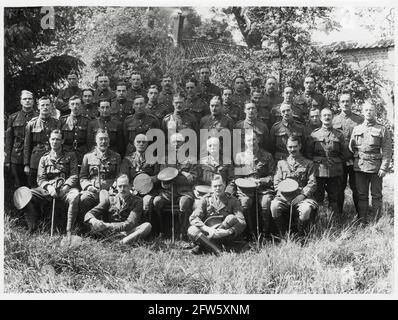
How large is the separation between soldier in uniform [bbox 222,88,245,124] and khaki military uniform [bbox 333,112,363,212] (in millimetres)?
1304

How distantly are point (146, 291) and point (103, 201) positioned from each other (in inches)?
49.5

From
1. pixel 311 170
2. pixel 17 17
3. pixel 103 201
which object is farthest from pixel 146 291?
pixel 17 17

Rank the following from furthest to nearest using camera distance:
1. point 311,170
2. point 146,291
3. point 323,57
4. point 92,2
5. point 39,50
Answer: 1. point 323,57
2. point 39,50
3. point 311,170
4. point 92,2
5. point 146,291

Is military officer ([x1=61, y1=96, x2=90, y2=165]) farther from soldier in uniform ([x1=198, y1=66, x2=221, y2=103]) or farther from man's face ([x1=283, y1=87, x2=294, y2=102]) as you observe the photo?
man's face ([x1=283, y1=87, x2=294, y2=102])

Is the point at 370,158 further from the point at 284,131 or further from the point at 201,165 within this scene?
the point at 201,165

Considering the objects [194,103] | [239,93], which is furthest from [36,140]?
[239,93]

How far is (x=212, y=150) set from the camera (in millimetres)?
6906

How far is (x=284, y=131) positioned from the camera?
7191mm

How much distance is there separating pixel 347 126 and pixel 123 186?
307cm

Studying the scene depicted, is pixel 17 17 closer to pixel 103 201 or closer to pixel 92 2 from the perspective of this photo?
pixel 92 2

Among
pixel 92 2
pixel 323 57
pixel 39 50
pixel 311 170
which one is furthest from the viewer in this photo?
pixel 323 57

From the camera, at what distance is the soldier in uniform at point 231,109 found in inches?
304

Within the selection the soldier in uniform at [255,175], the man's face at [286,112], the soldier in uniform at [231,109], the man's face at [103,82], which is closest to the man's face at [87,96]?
the man's face at [103,82]

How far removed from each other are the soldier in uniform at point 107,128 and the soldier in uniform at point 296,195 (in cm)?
216
